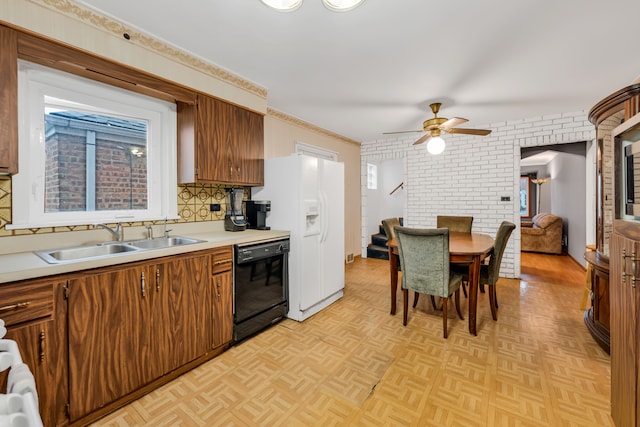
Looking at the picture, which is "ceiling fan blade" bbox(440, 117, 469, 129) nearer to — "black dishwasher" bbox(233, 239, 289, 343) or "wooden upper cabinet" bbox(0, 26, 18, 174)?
"black dishwasher" bbox(233, 239, 289, 343)

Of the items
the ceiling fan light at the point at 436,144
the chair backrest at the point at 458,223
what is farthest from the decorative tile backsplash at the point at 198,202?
the chair backrest at the point at 458,223

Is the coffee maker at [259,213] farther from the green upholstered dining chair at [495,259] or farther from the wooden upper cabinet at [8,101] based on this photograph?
the green upholstered dining chair at [495,259]

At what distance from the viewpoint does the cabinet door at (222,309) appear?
2133 millimetres

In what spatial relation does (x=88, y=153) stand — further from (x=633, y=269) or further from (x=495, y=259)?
(x=495, y=259)

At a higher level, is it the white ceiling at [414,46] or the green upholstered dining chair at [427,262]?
the white ceiling at [414,46]

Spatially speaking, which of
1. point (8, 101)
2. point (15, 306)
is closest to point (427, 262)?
point (15, 306)

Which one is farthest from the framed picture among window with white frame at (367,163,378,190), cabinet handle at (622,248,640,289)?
cabinet handle at (622,248,640,289)

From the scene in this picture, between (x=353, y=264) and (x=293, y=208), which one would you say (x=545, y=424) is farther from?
(x=353, y=264)

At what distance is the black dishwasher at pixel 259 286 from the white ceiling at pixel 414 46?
5.44 feet

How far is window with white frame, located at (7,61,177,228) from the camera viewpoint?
69.6 inches

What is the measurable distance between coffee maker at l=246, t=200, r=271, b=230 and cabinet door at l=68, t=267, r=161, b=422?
52.0 inches

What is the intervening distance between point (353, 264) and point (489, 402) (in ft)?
11.5

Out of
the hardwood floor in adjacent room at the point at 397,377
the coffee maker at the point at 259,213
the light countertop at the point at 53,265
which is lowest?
the hardwood floor in adjacent room at the point at 397,377

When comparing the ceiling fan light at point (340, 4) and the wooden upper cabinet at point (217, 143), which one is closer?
the ceiling fan light at point (340, 4)
